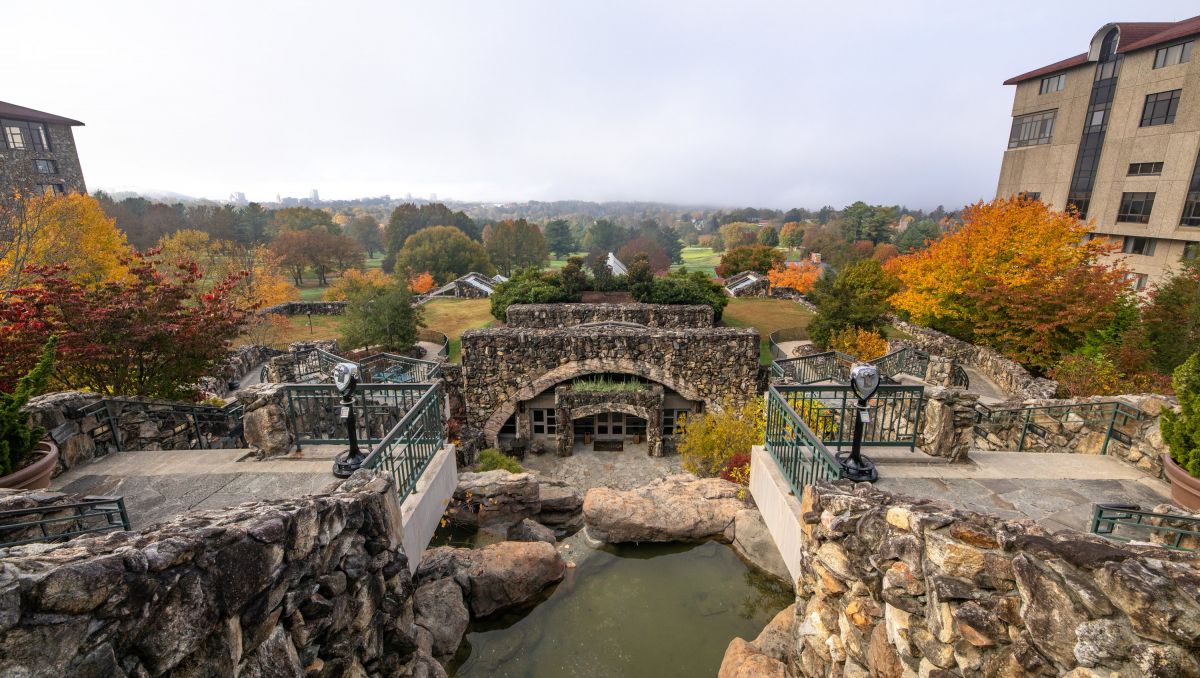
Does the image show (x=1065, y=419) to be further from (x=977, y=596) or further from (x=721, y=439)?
(x=977, y=596)

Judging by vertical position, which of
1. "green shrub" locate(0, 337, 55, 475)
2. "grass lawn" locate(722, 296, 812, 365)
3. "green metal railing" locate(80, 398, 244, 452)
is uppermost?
"green shrub" locate(0, 337, 55, 475)

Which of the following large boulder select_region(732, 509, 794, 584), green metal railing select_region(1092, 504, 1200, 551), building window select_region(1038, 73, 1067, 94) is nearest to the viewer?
green metal railing select_region(1092, 504, 1200, 551)

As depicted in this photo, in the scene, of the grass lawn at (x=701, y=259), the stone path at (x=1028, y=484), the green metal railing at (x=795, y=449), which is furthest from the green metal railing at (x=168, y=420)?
the grass lawn at (x=701, y=259)

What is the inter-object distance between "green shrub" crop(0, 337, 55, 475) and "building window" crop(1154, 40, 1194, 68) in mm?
44589

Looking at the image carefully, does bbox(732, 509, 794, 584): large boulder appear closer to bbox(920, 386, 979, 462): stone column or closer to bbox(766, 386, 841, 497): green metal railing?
bbox(766, 386, 841, 497): green metal railing

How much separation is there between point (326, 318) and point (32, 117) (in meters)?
22.9

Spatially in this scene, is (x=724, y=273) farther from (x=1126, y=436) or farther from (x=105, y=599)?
(x=105, y=599)

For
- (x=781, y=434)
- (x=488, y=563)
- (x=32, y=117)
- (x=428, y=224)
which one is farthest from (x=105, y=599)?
(x=428, y=224)

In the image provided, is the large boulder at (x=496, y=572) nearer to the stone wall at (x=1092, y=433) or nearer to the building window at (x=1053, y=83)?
the stone wall at (x=1092, y=433)

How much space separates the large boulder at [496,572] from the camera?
28.3 feet

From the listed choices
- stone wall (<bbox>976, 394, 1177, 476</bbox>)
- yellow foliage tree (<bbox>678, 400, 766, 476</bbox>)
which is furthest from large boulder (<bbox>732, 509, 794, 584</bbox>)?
stone wall (<bbox>976, 394, 1177, 476</bbox>)

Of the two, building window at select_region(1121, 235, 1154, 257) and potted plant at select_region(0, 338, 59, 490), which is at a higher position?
building window at select_region(1121, 235, 1154, 257)

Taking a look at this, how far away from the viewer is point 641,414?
1870cm

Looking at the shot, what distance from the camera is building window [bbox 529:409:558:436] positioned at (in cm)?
1975
